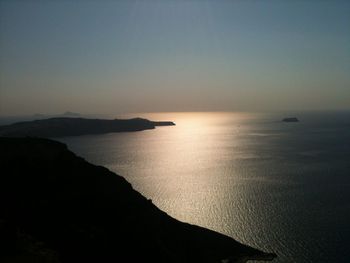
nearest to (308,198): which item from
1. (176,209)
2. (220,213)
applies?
(220,213)

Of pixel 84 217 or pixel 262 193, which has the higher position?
pixel 84 217

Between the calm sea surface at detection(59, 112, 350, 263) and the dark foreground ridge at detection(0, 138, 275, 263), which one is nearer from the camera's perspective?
the dark foreground ridge at detection(0, 138, 275, 263)

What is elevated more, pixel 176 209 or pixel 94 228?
pixel 94 228

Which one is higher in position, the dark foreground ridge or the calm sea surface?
the dark foreground ridge

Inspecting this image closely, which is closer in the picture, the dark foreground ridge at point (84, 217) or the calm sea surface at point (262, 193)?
the dark foreground ridge at point (84, 217)

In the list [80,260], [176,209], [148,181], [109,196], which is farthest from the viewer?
[148,181]

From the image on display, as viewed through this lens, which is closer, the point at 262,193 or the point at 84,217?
the point at 84,217

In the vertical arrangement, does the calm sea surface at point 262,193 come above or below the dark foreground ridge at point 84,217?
below

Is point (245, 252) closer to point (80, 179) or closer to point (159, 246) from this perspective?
point (159, 246)
